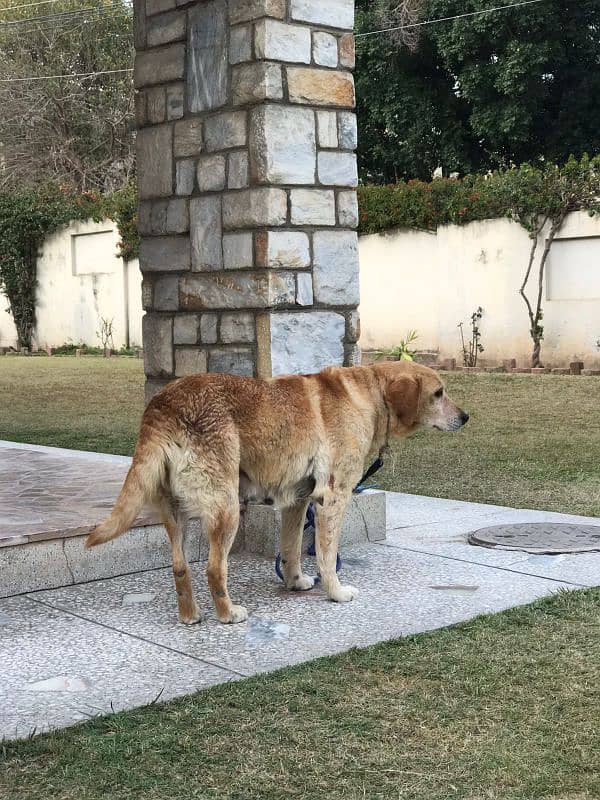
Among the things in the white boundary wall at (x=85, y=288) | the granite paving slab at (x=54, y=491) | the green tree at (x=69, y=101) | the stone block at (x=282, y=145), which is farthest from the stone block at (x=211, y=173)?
the green tree at (x=69, y=101)

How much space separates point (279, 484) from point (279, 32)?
252 centimetres

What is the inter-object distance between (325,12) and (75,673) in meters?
3.82

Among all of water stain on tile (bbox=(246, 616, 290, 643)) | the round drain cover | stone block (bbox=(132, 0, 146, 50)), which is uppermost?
stone block (bbox=(132, 0, 146, 50))

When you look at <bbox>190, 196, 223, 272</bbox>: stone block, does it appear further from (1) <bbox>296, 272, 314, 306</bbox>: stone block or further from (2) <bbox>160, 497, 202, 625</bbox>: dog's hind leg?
(2) <bbox>160, 497, 202, 625</bbox>: dog's hind leg

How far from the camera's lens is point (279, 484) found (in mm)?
4914

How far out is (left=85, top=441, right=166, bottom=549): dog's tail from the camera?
170 inches

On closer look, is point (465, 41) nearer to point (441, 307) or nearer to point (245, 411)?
point (441, 307)

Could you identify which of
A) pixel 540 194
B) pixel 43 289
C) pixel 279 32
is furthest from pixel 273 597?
pixel 43 289

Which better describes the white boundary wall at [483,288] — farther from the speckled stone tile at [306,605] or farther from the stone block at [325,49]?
the speckled stone tile at [306,605]

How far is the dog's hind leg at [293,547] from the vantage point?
5.34 meters

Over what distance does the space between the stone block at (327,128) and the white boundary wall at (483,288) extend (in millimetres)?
12039

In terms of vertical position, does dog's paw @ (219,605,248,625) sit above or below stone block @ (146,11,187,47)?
below

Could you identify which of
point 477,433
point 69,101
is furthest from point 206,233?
point 69,101

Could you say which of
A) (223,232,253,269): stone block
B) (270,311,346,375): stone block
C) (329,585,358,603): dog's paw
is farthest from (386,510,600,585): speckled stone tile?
(223,232,253,269): stone block
